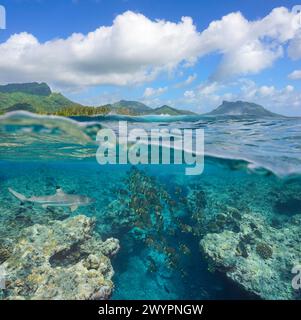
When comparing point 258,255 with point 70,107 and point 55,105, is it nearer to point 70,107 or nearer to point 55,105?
point 70,107

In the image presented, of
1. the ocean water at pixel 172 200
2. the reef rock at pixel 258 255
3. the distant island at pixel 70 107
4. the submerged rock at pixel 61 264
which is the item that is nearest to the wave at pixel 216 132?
the ocean water at pixel 172 200

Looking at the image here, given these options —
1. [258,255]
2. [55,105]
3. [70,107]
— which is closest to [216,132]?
[258,255]

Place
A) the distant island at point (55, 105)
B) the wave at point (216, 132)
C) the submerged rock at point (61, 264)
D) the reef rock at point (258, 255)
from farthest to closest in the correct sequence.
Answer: the wave at point (216, 132)
the distant island at point (55, 105)
the reef rock at point (258, 255)
the submerged rock at point (61, 264)

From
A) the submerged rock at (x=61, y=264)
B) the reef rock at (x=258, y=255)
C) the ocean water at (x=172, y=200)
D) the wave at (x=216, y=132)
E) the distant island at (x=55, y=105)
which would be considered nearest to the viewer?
the submerged rock at (x=61, y=264)

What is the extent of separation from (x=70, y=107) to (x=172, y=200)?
770 cm

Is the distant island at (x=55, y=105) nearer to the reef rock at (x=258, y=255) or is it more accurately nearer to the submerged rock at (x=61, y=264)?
the submerged rock at (x=61, y=264)

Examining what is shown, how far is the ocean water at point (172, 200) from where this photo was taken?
12.9 metres

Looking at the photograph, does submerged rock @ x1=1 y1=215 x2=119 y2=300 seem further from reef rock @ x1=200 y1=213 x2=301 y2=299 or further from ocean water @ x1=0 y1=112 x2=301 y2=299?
reef rock @ x1=200 y1=213 x2=301 y2=299

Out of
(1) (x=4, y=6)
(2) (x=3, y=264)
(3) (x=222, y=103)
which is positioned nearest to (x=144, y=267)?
(2) (x=3, y=264)

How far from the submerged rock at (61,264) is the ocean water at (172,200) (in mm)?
1706

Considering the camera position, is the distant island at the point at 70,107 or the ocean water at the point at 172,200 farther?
the ocean water at the point at 172,200

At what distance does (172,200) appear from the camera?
16.4 meters

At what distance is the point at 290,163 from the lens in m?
14.7

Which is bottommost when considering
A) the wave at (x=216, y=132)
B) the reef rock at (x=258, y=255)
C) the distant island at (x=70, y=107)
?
the reef rock at (x=258, y=255)
